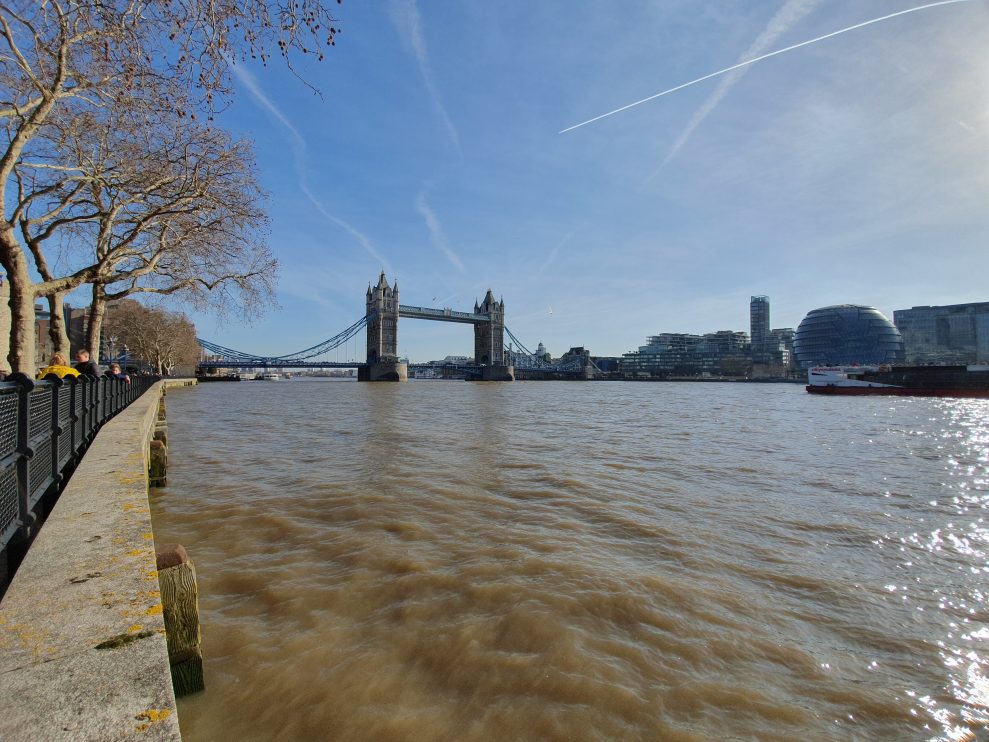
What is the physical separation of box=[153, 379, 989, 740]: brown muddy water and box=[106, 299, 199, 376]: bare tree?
53602 millimetres

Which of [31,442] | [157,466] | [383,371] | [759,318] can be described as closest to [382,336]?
[383,371]

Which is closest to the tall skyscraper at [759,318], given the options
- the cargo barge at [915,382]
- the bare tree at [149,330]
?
the cargo barge at [915,382]

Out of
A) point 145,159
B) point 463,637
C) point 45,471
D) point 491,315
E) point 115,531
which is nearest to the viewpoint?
point 115,531

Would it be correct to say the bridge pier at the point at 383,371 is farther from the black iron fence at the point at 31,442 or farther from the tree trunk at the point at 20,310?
the black iron fence at the point at 31,442

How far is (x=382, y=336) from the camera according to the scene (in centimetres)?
9200

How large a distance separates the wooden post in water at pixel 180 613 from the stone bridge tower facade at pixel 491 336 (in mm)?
102112

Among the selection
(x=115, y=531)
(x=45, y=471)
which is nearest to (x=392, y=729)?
(x=115, y=531)

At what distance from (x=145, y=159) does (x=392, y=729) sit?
14.9 m

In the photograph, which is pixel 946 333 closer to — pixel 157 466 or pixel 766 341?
pixel 766 341

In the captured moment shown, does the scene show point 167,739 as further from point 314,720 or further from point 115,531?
point 115,531

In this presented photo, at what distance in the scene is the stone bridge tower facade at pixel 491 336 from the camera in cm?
10704

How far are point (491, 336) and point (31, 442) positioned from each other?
345 feet

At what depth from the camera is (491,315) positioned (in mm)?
109688

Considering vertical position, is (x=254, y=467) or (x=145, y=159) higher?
(x=145, y=159)
